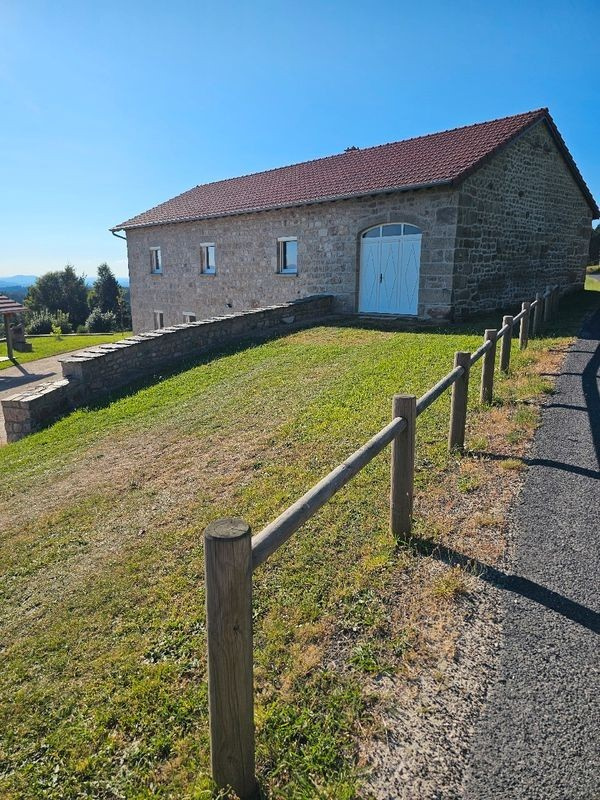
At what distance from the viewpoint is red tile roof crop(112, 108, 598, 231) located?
12.4m

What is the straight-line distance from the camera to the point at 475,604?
2801 mm

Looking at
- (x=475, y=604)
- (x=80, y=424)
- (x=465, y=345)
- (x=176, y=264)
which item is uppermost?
(x=176, y=264)

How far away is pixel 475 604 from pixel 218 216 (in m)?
17.0

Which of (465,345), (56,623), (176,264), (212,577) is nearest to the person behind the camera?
(212,577)

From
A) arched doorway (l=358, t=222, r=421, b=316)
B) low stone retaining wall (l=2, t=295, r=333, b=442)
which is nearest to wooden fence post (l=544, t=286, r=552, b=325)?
arched doorway (l=358, t=222, r=421, b=316)

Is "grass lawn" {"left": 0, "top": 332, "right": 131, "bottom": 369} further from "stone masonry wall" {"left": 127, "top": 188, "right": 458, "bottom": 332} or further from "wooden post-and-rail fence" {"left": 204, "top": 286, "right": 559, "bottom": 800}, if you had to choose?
"wooden post-and-rail fence" {"left": 204, "top": 286, "right": 559, "bottom": 800}

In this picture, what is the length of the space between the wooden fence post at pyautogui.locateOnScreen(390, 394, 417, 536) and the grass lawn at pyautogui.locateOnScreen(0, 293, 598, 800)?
161 mm

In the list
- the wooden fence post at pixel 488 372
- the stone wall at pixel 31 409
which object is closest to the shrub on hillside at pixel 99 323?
the stone wall at pixel 31 409

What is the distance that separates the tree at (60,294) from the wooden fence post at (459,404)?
59082 mm

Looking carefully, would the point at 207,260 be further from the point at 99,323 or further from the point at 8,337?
the point at 99,323

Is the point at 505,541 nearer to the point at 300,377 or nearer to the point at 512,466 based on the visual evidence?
the point at 512,466

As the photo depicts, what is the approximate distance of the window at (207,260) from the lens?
19.0m

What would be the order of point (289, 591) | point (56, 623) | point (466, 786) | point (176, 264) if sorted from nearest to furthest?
point (466, 786)
point (289, 591)
point (56, 623)
point (176, 264)

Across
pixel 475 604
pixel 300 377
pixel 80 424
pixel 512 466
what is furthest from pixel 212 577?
pixel 80 424
